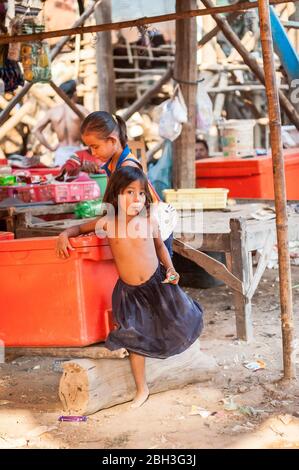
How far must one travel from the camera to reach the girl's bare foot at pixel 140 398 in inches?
151

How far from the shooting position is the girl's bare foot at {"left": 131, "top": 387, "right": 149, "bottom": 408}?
12.5 ft

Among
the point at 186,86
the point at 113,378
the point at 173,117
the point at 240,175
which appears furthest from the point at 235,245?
the point at 240,175

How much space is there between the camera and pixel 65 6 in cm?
1301

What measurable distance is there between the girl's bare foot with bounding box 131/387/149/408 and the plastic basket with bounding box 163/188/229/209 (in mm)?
2664

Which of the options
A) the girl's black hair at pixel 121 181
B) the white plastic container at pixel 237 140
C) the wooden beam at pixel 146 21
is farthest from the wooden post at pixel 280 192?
the white plastic container at pixel 237 140

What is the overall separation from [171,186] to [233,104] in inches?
291

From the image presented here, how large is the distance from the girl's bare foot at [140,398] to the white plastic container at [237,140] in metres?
4.32

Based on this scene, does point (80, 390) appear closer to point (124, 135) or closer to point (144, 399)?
point (144, 399)

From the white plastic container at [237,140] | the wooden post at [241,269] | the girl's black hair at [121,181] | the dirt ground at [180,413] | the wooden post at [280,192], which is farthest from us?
the white plastic container at [237,140]

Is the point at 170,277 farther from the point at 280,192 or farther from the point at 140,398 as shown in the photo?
the point at 280,192

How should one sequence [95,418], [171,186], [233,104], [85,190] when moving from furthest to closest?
[233,104]
[171,186]
[85,190]
[95,418]

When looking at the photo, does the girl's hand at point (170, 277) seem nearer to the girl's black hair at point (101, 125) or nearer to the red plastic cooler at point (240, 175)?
the girl's black hair at point (101, 125)

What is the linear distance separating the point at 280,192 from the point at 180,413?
4.38 ft

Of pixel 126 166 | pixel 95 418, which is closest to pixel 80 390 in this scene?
pixel 95 418
